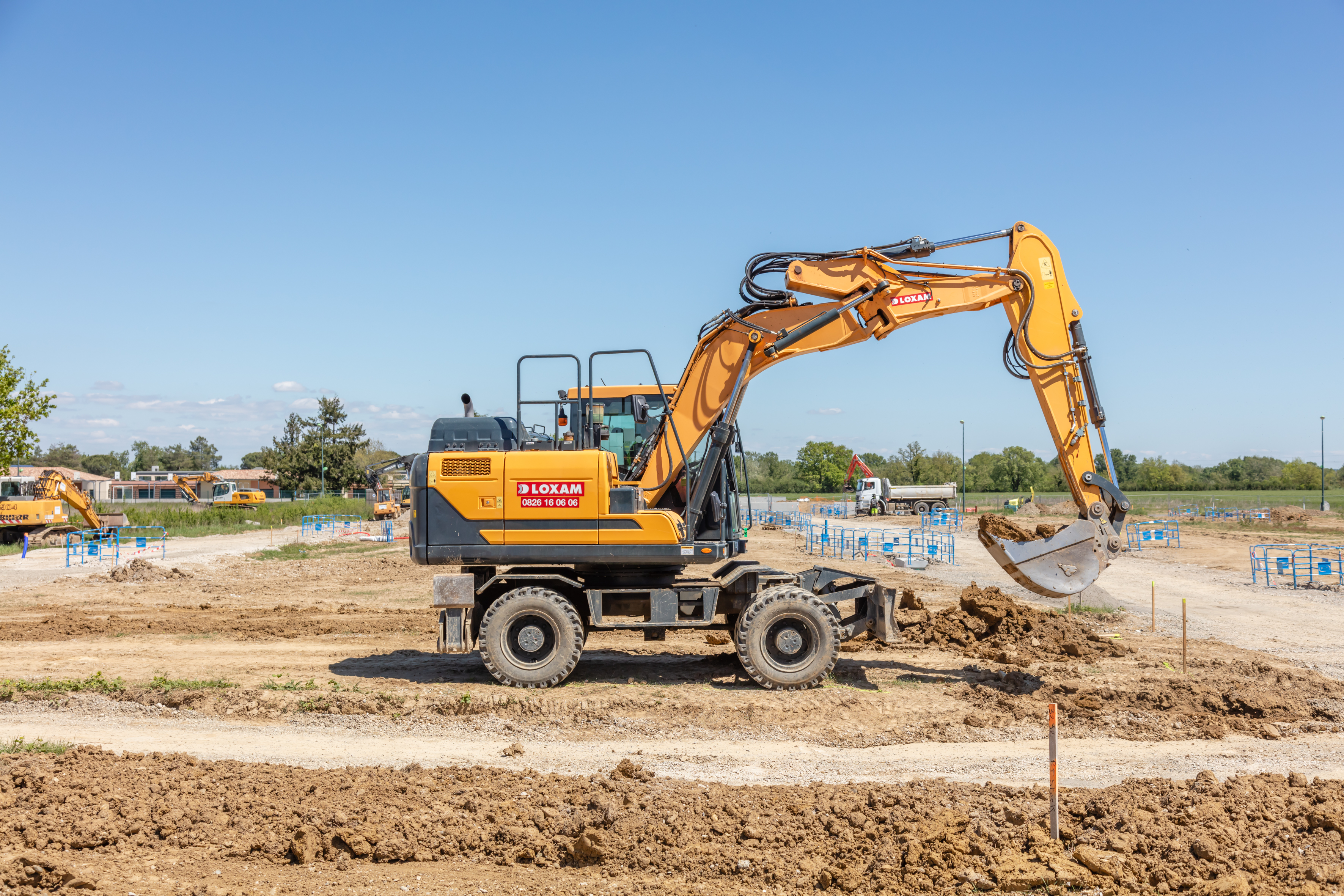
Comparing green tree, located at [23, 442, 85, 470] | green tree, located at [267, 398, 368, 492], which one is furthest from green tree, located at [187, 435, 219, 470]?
green tree, located at [267, 398, 368, 492]

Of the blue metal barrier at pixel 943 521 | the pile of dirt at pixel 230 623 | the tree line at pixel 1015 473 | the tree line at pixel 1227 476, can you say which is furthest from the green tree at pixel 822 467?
the pile of dirt at pixel 230 623

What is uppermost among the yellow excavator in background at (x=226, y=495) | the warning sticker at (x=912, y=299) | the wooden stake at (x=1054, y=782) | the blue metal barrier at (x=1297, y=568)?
the warning sticker at (x=912, y=299)

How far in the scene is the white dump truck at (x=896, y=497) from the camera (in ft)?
215

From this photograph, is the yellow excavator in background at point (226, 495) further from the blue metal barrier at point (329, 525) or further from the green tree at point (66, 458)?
the green tree at point (66, 458)

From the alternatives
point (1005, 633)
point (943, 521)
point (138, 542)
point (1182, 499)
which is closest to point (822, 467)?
point (1182, 499)

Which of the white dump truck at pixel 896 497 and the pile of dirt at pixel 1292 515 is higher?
the white dump truck at pixel 896 497

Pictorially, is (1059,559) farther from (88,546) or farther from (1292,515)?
(1292,515)

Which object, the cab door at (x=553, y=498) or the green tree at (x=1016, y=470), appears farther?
the green tree at (x=1016, y=470)

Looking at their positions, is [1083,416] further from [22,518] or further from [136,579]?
[22,518]

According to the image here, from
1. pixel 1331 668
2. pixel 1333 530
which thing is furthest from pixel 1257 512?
pixel 1331 668

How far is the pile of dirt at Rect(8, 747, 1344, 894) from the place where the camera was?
5699 millimetres

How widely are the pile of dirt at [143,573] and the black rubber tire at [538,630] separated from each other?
17.6 m

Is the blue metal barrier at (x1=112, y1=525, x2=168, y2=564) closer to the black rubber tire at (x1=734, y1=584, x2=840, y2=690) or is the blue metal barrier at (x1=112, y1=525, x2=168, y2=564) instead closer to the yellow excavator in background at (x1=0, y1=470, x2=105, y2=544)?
the yellow excavator in background at (x1=0, y1=470, x2=105, y2=544)

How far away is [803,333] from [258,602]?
1531 cm
